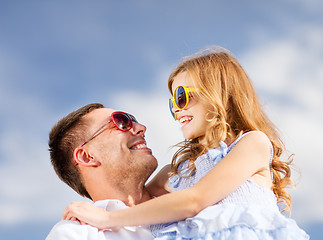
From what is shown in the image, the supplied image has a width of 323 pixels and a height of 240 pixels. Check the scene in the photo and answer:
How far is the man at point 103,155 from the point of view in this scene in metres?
4.68

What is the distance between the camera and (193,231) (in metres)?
3.28

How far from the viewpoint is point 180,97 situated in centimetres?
405

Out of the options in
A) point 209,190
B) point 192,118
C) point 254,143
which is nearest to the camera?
point 209,190

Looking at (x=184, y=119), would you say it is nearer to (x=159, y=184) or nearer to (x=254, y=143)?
(x=254, y=143)

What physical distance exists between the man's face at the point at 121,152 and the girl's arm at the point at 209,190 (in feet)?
3.90

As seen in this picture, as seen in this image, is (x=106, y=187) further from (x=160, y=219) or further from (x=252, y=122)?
(x=252, y=122)

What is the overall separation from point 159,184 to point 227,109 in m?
1.46

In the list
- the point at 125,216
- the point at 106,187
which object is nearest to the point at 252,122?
the point at 125,216

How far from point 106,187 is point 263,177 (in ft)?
6.40

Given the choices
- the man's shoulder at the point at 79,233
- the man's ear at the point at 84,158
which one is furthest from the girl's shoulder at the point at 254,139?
the man's ear at the point at 84,158

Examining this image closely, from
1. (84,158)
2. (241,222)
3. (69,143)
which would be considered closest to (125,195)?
(84,158)

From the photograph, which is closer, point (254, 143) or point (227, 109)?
point (254, 143)

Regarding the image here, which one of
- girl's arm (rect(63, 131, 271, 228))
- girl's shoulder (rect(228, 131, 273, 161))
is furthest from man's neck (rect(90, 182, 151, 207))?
girl's shoulder (rect(228, 131, 273, 161))

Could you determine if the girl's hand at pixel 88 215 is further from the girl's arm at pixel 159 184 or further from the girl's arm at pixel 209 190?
the girl's arm at pixel 159 184
